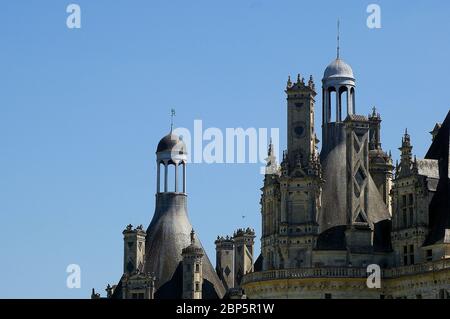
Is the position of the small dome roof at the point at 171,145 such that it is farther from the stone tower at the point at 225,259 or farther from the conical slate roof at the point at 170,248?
the stone tower at the point at 225,259

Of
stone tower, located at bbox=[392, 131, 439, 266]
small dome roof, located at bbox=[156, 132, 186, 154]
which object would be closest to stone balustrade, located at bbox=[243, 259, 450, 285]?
stone tower, located at bbox=[392, 131, 439, 266]

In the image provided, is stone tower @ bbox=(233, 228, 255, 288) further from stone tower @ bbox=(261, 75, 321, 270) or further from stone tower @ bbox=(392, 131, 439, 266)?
stone tower @ bbox=(392, 131, 439, 266)

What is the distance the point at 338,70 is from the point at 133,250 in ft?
72.1

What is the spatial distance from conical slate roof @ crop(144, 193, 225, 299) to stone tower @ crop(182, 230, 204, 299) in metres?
0.98

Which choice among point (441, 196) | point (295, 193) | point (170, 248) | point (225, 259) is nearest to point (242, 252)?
point (225, 259)

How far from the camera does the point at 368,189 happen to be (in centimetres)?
8281

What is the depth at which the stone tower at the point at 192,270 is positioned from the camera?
9600 cm

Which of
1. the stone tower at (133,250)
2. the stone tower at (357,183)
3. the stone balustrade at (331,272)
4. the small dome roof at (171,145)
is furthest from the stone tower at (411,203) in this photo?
the small dome roof at (171,145)

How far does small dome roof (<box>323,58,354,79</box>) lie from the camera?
8680 centimetres

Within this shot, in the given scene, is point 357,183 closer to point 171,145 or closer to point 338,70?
point 338,70

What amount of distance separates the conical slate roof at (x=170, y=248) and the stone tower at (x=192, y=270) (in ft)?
3.21

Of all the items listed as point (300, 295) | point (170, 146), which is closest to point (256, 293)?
point (300, 295)
